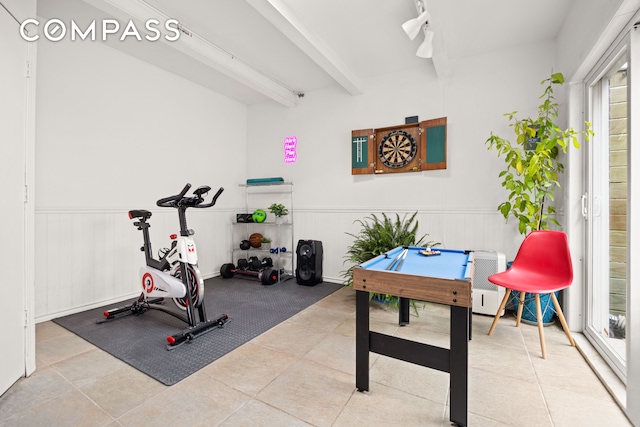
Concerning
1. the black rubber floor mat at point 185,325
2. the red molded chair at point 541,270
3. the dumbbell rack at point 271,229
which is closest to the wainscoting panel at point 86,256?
the black rubber floor mat at point 185,325

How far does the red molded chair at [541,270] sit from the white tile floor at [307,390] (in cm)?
40

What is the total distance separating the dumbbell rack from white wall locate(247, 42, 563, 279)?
22cm

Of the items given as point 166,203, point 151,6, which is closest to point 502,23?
point 151,6

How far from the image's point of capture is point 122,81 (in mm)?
3656

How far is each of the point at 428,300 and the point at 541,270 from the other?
5.51 feet

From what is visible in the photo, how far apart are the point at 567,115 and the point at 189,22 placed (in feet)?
12.8

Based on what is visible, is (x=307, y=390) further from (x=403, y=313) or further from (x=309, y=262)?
(x=309, y=262)

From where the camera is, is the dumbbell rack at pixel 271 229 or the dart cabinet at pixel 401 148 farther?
the dumbbell rack at pixel 271 229

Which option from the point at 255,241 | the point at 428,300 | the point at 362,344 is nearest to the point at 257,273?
the point at 255,241

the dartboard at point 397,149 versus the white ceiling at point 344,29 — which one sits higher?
the white ceiling at point 344,29

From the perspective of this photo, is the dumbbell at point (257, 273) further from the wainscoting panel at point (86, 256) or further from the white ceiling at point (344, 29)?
the white ceiling at point (344, 29)

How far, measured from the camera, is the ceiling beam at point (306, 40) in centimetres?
257

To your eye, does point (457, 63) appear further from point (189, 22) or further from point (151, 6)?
point (151, 6)

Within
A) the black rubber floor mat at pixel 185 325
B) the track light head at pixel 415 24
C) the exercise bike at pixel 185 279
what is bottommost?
the black rubber floor mat at pixel 185 325
